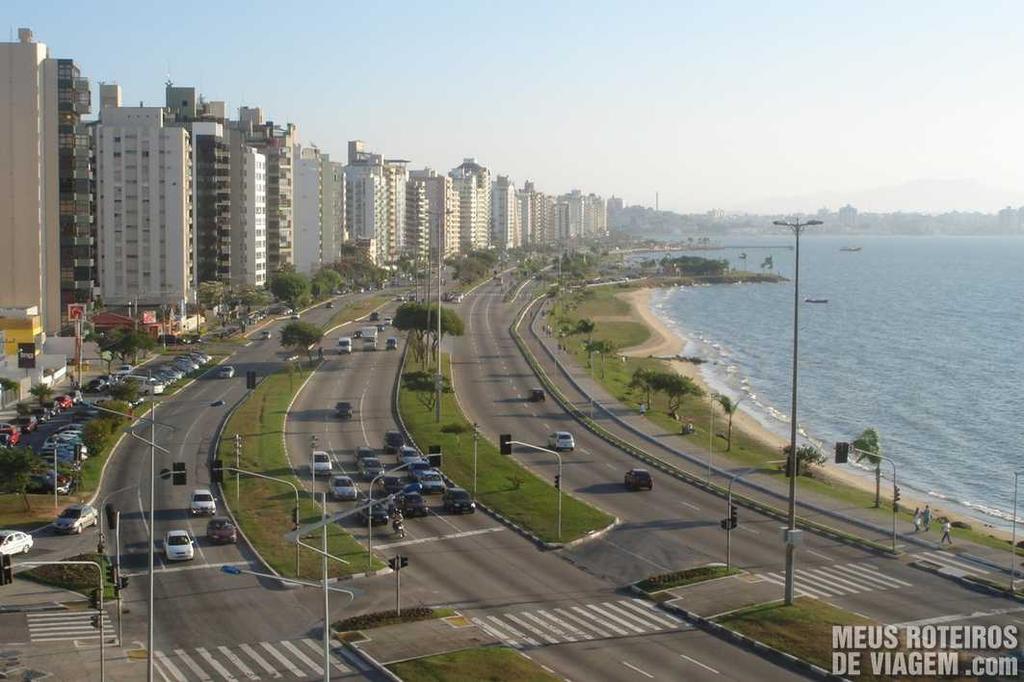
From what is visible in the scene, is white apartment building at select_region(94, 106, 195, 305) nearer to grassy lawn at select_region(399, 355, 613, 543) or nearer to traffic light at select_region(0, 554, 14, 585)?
grassy lawn at select_region(399, 355, 613, 543)

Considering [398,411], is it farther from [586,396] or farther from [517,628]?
[517,628]

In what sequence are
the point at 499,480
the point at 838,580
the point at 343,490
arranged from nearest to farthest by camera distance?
the point at 838,580
the point at 343,490
the point at 499,480

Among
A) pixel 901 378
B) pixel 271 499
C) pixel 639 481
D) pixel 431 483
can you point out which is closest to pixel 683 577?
pixel 639 481

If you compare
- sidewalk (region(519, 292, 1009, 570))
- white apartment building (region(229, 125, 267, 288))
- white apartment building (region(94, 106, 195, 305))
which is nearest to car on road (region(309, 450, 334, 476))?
sidewalk (region(519, 292, 1009, 570))

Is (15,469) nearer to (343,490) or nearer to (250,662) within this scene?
(343,490)

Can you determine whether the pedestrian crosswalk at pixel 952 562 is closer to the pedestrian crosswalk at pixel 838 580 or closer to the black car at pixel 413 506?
the pedestrian crosswalk at pixel 838 580

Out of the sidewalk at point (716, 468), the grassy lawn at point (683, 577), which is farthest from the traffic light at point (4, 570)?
the sidewalk at point (716, 468)
